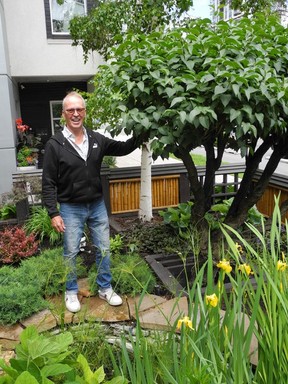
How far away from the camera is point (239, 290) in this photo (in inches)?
61.7

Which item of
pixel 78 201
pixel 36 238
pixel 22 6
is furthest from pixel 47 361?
pixel 22 6

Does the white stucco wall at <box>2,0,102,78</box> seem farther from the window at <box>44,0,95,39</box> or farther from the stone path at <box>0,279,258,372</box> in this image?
the stone path at <box>0,279,258,372</box>

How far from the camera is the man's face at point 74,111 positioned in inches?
120

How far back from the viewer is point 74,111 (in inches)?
121

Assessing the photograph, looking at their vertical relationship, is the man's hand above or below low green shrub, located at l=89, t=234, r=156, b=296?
above

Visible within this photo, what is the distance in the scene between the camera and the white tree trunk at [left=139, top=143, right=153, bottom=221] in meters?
5.11

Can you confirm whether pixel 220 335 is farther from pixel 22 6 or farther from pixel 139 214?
pixel 22 6

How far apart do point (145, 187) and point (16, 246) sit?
1.86m

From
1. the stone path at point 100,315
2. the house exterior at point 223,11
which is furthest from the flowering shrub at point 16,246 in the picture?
the house exterior at point 223,11

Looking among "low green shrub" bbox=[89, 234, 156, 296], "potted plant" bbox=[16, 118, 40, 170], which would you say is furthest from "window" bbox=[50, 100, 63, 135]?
"low green shrub" bbox=[89, 234, 156, 296]

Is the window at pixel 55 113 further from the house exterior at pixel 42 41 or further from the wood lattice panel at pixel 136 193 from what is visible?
the wood lattice panel at pixel 136 193

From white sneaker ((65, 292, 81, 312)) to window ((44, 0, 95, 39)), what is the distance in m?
8.86

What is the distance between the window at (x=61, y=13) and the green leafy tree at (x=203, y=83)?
773 cm

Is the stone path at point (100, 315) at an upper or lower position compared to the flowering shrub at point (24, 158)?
lower
